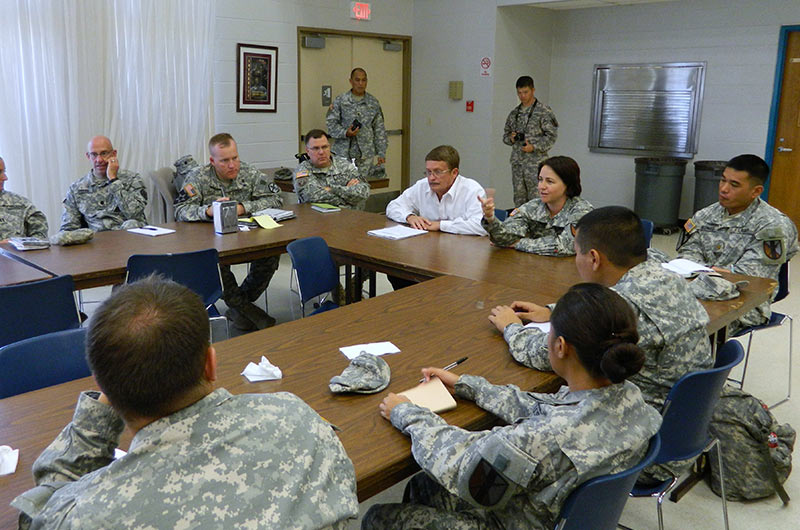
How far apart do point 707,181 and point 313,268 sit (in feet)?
17.3

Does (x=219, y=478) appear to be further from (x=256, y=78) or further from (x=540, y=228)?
(x=256, y=78)

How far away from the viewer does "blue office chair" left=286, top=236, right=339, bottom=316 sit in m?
3.41

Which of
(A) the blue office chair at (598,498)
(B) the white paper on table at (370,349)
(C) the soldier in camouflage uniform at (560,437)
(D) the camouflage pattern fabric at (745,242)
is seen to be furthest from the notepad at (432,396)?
(D) the camouflage pattern fabric at (745,242)

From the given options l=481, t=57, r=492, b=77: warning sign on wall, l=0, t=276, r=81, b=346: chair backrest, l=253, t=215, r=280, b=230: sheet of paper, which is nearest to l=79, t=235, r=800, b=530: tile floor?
l=253, t=215, r=280, b=230: sheet of paper

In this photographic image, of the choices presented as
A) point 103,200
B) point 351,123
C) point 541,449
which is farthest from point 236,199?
point 541,449

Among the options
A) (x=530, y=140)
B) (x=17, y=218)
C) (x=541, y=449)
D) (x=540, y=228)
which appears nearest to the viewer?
(x=541, y=449)

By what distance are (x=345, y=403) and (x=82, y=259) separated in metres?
2.14

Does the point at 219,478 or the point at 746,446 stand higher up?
the point at 219,478

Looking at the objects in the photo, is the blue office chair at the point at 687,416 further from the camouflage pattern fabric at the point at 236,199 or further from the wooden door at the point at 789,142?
the wooden door at the point at 789,142

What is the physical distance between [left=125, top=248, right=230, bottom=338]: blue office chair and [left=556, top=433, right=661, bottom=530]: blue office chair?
2204 millimetres

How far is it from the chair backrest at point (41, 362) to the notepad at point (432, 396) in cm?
93

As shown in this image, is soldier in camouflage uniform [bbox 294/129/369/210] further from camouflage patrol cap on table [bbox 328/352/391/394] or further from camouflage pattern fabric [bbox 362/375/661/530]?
camouflage pattern fabric [bbox 362/375/661/530]

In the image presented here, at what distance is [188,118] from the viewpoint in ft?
20.8

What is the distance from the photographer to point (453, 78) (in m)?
8.36
